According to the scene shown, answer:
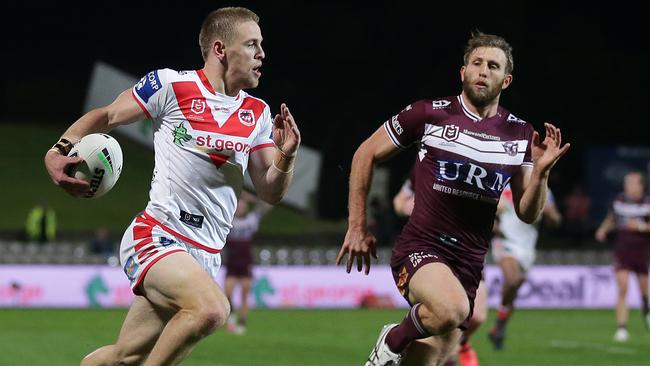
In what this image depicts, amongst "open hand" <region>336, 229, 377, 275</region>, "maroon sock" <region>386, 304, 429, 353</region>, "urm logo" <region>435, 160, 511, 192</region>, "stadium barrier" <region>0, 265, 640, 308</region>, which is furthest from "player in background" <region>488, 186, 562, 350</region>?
"stadium barrier" <region>0, 265, 640, 308</region>

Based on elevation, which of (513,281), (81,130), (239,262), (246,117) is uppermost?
(246,117)

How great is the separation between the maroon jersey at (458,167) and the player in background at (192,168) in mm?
1049

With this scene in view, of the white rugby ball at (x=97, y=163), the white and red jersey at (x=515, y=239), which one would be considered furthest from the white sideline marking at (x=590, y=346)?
the white rugby ball at (x=97, y=163)

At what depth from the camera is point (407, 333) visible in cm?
741

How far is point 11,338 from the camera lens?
14.9m

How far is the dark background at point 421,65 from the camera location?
35531mm

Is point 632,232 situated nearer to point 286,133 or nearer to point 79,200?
point 286,133

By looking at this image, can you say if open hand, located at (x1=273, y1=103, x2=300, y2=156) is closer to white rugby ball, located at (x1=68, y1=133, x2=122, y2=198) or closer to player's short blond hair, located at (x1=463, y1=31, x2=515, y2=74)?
white rugby ball, located at (x1=68, y1=133, x2=122, y2=198)

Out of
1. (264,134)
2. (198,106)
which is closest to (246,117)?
(264,134)

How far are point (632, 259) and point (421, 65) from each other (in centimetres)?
2053

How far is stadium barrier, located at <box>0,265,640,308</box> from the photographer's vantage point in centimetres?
2244

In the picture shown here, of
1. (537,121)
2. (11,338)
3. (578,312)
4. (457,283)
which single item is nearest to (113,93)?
(537,121)

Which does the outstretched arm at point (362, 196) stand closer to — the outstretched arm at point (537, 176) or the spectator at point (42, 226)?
the outstretched arm at point (537, 176)

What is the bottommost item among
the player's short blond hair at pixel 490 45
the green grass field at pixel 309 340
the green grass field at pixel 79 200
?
the green grass field at pixel 79 200
